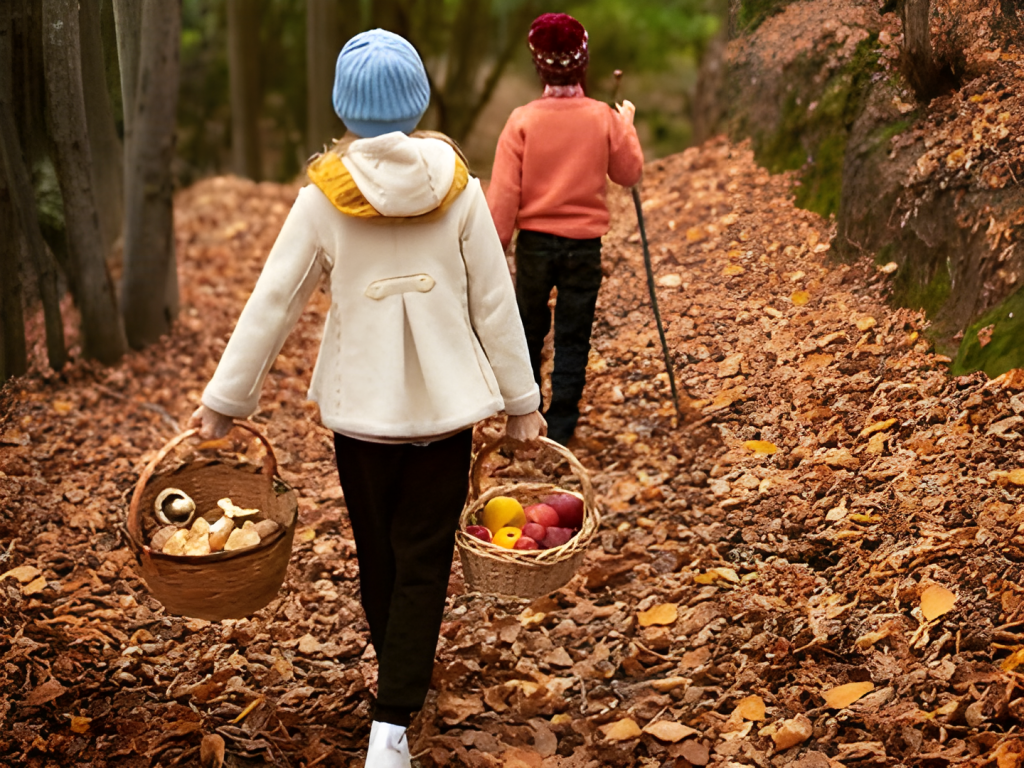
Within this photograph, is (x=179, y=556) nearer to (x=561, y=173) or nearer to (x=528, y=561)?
(x=528, y=561)

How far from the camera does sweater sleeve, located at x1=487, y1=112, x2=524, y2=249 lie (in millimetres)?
4207

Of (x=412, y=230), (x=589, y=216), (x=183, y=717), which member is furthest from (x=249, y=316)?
(x=589, y=216)

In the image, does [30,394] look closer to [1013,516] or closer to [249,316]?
[249,316]

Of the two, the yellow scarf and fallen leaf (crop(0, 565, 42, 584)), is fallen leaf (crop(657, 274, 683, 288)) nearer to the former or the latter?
the yellow scarf

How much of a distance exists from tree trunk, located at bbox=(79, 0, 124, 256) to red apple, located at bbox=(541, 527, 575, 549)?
2.73 meters

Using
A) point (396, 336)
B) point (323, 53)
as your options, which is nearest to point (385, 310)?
point (396, 336)

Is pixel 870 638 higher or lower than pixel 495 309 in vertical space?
lower

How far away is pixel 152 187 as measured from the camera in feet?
19.1

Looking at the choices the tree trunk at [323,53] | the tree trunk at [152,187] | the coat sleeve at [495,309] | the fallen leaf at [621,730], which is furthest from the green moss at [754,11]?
the tree trunk at [323,53]

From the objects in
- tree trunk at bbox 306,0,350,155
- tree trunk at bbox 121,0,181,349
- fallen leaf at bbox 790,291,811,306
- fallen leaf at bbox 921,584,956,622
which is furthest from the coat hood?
tree trunk at bbox 306,0,350,155

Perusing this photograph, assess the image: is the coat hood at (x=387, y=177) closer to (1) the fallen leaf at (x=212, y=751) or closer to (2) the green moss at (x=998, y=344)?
(1) the fallen leaf at (x=212, y=751)

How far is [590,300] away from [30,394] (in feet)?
8.88

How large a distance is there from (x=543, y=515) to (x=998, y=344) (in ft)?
5.58

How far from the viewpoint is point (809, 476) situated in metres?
3.83
